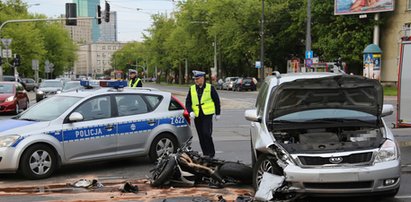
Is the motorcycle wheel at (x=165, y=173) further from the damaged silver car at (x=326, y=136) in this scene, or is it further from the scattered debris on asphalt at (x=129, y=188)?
the damaged silver car at (x=326, y=136)

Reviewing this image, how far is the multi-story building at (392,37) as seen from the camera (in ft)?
142

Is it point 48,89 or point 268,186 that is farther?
point 48,89

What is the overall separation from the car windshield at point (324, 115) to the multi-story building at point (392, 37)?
3968cm

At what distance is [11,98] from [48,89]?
767 centimetres

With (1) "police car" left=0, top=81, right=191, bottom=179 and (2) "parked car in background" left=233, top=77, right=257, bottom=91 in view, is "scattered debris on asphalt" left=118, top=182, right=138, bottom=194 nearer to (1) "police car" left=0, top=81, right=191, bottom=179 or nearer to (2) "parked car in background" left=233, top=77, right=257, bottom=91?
(1) "police car" left=0, top=81, right=191, bottom=179

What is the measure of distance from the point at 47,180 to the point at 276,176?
3938 mm

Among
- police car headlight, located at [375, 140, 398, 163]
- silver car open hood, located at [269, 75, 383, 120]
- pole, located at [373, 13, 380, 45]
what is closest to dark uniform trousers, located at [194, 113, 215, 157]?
silver car open hood, located at [269, 75, 383, 120]

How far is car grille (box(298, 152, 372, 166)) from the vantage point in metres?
5.57

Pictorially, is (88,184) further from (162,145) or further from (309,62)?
(309,62)

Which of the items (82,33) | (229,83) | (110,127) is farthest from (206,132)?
(82,33)

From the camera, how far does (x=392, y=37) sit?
44.5 meters

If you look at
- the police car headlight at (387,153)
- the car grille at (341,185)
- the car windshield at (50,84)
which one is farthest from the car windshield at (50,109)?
the car windshield at (50,84)

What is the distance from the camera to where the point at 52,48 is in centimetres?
8319

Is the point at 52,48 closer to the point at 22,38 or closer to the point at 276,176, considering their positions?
the point at 22,38
